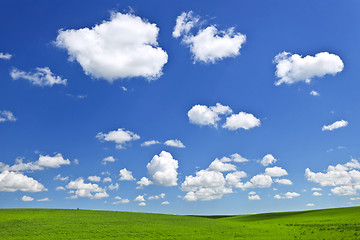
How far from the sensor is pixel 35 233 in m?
40.7

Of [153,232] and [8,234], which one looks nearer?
[8,234]

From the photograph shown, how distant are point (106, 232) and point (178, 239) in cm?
Result: 1100

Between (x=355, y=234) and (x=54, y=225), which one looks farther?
(x=54, y=225)

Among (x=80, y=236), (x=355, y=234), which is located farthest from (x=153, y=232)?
(x=355, y=234)

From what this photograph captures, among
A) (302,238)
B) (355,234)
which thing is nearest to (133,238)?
(302,238)

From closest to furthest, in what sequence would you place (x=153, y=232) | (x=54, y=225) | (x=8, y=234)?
(x=8, y=234)
(x=153, y=232)
(x=54, y=225)

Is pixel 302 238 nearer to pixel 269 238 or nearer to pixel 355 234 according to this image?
pixel 269 238

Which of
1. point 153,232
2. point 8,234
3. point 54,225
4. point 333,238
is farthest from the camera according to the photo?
point 54,225

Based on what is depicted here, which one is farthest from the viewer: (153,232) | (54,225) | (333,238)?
(54,225)

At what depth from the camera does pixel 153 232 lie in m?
43.5

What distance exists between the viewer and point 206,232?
45.7 metres

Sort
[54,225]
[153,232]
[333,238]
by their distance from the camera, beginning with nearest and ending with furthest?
[333,238] < [153,232] < [54,225]

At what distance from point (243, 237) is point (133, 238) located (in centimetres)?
1558

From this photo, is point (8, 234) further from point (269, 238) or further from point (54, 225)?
point (269, 238)
